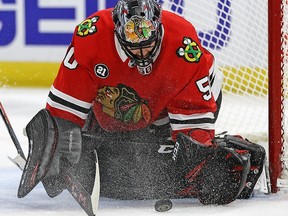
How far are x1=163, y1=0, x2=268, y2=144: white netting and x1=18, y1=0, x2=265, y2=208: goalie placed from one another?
0.94 metres

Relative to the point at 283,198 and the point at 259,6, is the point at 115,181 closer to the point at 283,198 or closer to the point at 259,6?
the point at 283,198

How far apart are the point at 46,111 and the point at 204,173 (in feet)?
1.80

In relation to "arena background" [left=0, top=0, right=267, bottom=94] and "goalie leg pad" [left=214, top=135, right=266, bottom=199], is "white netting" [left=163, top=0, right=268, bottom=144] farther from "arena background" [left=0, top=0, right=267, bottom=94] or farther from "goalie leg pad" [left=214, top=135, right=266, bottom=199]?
"arena background" [left=0, top=0, right=267, bottom=94]

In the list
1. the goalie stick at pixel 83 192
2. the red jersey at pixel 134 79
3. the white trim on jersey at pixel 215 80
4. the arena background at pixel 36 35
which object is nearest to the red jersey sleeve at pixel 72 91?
the red jersey at pixel 134 79

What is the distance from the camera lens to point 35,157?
3291 mm

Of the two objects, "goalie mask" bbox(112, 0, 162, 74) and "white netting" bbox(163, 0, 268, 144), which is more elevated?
"goalie mask" bbox(112, 0, 162, 74)

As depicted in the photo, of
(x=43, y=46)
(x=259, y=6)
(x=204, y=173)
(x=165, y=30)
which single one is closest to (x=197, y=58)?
(x=165, y=30)

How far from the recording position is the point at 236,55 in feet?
14.9

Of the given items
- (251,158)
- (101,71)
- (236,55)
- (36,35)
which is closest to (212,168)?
(251,158)

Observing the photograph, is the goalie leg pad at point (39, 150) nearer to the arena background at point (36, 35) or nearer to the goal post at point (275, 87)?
the goal post at point (275, 87)

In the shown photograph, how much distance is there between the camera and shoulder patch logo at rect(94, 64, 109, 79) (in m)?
3.31

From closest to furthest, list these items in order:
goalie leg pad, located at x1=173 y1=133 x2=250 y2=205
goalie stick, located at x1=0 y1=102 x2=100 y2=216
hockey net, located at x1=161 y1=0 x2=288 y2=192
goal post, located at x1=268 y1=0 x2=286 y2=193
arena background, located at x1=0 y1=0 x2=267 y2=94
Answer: goalie stick, located at x1=0 y1=102 x2=100 y2=216
goalie leg pad, located at x1=173 y1=133 x2=250 y2=205
goal post, located at x1=268 y1=0 x2=286 y2=193
hockey net, located at x1=161 y1=0 x2=288 y2=192
arena background, located at x1=0 y1=0 x2=267 y2=94

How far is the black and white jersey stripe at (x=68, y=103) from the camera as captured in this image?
337cm

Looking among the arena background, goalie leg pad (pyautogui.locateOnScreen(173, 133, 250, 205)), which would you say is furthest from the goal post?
the arena background
